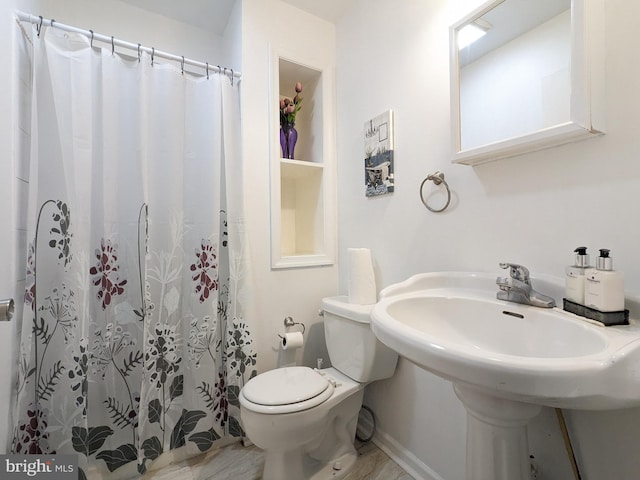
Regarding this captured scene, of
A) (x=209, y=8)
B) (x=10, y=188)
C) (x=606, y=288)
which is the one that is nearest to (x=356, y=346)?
(x=606, y=288)

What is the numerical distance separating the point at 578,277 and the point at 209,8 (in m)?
2.10

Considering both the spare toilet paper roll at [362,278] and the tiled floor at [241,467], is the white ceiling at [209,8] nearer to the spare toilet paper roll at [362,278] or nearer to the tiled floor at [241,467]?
the spare toilet paper roll at [362,278]

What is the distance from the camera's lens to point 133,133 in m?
1.31

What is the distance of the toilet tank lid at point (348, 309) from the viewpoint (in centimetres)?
126

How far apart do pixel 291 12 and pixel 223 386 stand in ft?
6.82

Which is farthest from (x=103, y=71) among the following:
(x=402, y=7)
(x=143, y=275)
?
(x=402, y=7)

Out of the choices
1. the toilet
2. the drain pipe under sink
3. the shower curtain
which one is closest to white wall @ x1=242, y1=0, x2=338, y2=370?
the shower curtain

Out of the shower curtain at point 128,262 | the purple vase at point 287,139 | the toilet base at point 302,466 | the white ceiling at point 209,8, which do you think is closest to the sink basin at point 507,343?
the toilet base at point 302,466

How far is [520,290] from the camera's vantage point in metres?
0.82

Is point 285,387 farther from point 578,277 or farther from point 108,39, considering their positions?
point 108,39

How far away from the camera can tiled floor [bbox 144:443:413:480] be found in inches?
50.3

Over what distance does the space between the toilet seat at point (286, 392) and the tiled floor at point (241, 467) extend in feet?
1.46

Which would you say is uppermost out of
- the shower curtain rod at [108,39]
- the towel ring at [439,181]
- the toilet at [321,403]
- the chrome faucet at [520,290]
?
the shower curtain rod at [108,39]

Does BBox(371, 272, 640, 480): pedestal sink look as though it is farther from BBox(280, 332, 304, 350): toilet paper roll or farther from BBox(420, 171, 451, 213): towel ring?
BBox(280, 332, 304, 350): toilet paper roll
